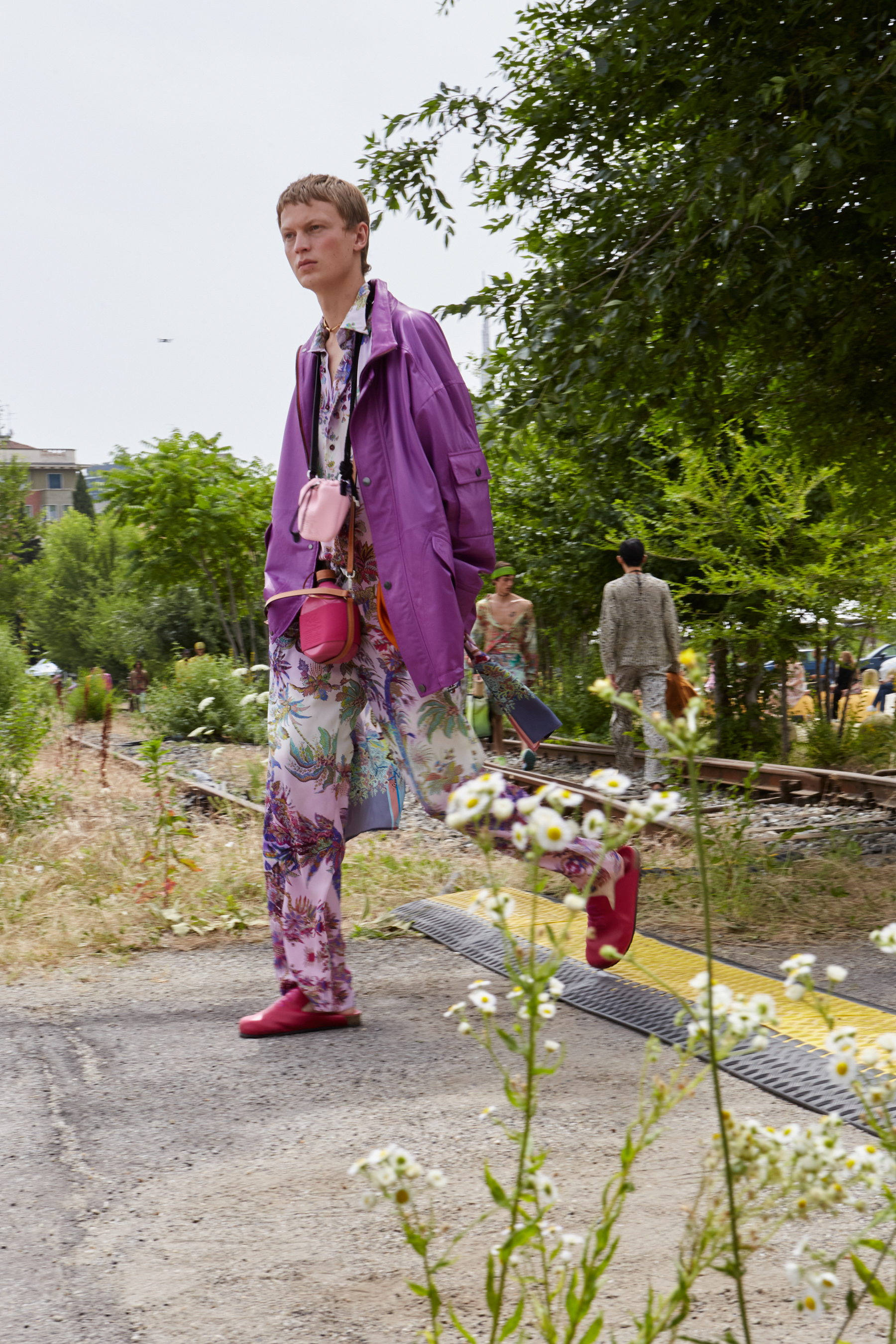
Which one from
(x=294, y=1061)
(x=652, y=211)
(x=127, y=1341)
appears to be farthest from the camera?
(x=652, y=211)

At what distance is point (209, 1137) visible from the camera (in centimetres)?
Answer: 285

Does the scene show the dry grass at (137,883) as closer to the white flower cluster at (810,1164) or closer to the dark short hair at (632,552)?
the white flower cluster at (810,1164)

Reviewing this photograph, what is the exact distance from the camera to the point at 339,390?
368 cm

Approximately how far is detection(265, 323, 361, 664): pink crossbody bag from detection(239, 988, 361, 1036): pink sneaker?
3.34 feet

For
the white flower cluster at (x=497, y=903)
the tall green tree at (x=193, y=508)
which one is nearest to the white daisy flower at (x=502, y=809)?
the white flower cluster at (x=497, y=903)

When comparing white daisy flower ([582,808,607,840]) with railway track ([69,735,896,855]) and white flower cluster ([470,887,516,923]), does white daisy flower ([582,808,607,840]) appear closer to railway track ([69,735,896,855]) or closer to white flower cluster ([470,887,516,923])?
white flower cluster ([470,887,516,923])

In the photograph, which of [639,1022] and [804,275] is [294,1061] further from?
[804,275]

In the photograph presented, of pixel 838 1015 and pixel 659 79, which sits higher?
pixel 659 79

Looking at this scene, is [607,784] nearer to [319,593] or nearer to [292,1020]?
[319,593]

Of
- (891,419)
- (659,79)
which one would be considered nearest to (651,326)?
(659,79)

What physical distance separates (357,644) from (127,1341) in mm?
2034

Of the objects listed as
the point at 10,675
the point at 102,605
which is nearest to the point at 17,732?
the point at 10,675

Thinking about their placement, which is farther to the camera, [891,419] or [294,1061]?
[891,419]

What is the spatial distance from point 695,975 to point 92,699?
1732cm
